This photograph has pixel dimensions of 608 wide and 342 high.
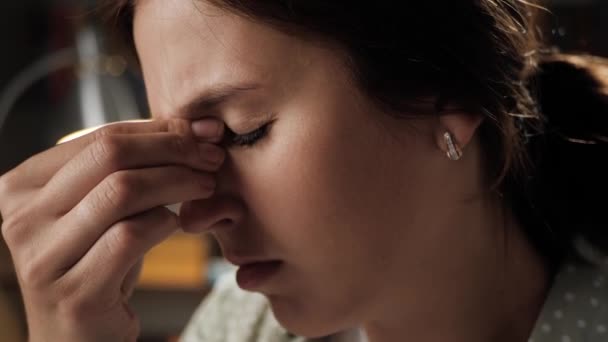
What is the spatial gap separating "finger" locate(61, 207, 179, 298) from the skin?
3 cm

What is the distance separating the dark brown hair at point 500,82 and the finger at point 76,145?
131 mm

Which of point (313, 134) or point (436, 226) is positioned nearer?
point (313, 134)

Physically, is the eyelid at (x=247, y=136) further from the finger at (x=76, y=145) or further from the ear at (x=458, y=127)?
the ear at (x=458, y=127)

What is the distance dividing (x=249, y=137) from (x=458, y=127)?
0.73 feet

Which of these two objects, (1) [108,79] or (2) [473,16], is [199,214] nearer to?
(2) [473,16]

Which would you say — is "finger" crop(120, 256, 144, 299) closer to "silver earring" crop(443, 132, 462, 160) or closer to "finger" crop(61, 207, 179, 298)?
"finger" crop(61, 207, 179, 298)

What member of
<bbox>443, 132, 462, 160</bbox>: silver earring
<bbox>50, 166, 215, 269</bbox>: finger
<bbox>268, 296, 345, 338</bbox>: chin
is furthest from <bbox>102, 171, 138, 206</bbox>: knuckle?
<bbox>443, 132, 462, 160</bbox>: silver earring

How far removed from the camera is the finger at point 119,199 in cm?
74

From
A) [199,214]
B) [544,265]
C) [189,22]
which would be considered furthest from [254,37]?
[544,265]

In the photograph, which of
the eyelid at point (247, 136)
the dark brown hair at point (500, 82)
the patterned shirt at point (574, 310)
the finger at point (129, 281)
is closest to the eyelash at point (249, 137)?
the eyelid at point (247, 136)

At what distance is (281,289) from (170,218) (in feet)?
0.48

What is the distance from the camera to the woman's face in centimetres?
75

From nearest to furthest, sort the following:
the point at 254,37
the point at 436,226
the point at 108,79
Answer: the point at 254,37
the point at 436,226
the point at 108,79

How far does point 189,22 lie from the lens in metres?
0.77
